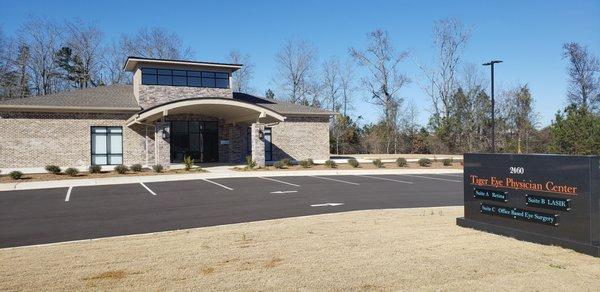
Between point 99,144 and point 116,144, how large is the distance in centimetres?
90

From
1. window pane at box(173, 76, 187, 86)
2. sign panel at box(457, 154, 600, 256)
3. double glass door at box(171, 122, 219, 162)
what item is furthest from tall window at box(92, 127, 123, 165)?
sign panel at box(457, 154, 600, 256)

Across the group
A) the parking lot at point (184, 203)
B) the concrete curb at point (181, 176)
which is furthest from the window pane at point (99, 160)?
the parking lot at point (184, 203)

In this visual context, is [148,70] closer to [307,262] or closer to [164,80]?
[164,80]

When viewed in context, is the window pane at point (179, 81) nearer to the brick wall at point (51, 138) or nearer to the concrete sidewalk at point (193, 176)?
the brick wall at point (51, 138)

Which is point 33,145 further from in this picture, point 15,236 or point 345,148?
point 345,148

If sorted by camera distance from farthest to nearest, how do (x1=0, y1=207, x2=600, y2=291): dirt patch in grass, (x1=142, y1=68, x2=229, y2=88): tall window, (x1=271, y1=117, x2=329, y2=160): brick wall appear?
(x1=271, y1=117, x2=329, y2=160): brick wall → (x1=142, y1=68, x2=229, y2=88): tall window → (x1=0, y1=207, x2=600, y2=291): dirt patch in grass

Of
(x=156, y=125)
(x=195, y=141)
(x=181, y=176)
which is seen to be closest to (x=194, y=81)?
(x=195, y=141)

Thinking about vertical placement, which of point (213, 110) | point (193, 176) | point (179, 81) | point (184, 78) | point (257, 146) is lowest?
point (193, 176)

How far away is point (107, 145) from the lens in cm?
2734

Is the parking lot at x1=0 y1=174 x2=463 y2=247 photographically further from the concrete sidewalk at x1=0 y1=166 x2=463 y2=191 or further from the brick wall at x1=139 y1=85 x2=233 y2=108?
the brick wall at x1=139 y1=85 x2=233 y2=108

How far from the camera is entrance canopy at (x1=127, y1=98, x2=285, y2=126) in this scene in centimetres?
2419

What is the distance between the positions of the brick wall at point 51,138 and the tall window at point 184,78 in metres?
2.83

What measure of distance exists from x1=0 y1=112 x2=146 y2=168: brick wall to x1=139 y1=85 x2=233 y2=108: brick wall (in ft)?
5.13

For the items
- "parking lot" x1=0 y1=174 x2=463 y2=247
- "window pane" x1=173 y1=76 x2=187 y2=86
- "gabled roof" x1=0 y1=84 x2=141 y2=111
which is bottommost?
"parking lot" x1=0 y1=174 x2=463 y2=247
